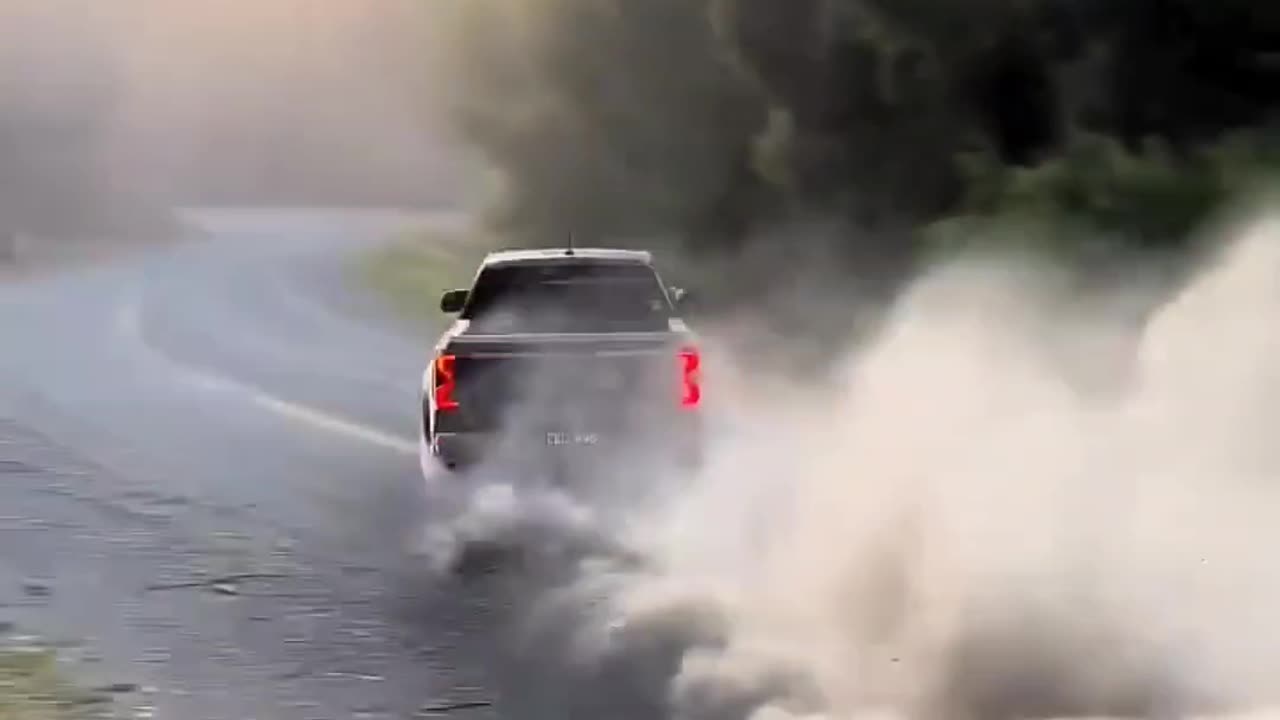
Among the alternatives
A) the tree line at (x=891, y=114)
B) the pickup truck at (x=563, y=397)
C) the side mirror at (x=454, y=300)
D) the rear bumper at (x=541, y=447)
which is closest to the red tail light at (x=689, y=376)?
the pickup truck at (x=563, y=397)

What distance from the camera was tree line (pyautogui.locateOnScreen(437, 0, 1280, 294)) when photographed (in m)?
21.2

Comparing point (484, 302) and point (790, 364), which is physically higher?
point (790, 364)

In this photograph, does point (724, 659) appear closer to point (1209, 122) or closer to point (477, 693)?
point (477, 693)

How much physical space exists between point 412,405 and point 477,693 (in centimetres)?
1020

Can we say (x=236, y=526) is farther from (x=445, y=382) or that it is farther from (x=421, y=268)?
(x=421, y=268)

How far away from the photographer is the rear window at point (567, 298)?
12.6 meters

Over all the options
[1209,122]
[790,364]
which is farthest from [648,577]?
[1209,122]

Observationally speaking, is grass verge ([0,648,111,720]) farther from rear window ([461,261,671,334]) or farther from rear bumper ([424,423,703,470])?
rear window ([461,261,671,334])

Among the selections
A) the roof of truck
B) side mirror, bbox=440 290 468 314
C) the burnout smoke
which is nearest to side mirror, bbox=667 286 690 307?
the roof of truck

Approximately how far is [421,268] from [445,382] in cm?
2864

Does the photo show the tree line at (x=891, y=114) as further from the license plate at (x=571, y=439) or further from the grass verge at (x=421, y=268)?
the license plate at (x=571, y=439)

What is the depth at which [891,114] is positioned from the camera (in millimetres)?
25141

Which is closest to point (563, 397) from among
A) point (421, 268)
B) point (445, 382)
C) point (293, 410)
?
point (445, 382)

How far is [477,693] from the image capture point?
26.7ft
